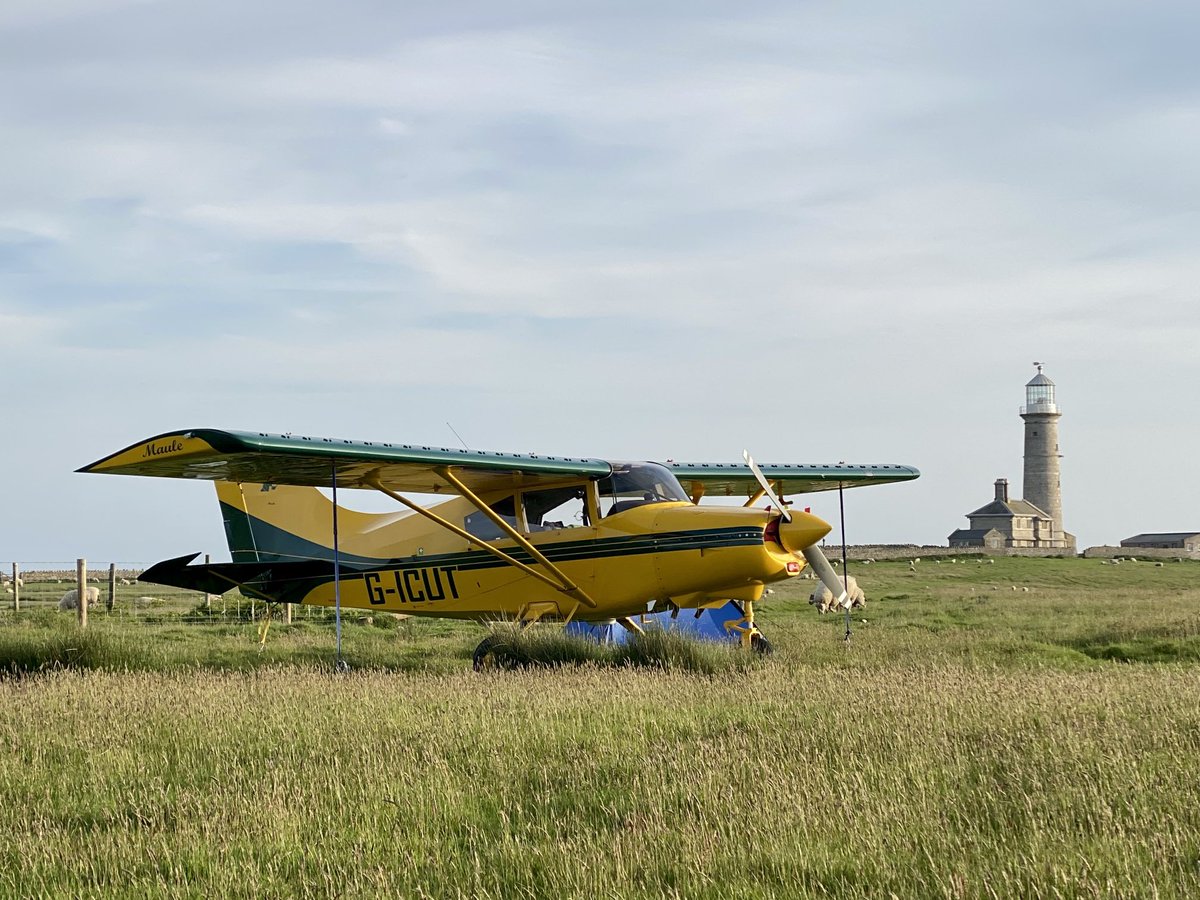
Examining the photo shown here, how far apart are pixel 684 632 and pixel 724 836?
9.67 m

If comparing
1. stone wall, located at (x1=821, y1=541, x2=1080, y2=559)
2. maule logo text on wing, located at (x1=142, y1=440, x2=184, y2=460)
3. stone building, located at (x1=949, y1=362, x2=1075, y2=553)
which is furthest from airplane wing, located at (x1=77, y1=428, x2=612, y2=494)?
stone building, located at (x1=949, y1=362, x2=1075, y2=553)

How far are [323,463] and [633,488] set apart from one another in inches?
163

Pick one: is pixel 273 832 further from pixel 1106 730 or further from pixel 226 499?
pixel 226 499

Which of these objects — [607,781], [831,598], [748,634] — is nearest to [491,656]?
[748,634]

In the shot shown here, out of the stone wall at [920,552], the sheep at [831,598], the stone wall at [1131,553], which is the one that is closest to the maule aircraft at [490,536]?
the sheep at [831,598]

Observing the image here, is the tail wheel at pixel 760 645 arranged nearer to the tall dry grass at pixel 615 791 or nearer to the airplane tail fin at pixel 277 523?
the tall dry grass at pixel 615 791

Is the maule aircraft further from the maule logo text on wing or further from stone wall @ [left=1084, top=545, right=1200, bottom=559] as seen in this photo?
stone wall @ [left=1084, top=545, right=1200, bottom=559]

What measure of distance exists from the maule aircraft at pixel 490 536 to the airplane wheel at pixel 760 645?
3 cm

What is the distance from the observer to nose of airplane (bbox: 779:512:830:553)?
50.4 feet

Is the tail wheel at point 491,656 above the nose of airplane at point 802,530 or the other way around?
the other way around

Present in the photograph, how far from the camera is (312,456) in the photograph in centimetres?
1516

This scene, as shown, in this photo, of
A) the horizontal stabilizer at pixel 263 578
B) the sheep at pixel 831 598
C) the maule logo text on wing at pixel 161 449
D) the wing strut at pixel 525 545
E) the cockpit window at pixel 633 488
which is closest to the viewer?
the maule logo text on wing at pixel 161 449

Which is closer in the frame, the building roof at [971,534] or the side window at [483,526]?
the side window at [483,526]

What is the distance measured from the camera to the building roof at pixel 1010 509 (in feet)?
348
